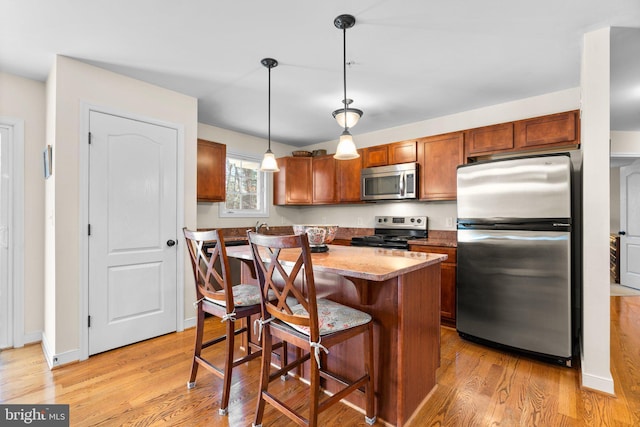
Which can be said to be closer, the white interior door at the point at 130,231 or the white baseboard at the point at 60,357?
the white baseboard at the point at 60,357

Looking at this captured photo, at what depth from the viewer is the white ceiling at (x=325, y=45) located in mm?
1932

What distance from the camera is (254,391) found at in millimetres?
2113

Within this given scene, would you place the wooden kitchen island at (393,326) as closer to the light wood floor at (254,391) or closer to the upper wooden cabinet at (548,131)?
the light wood floor at (254,391)

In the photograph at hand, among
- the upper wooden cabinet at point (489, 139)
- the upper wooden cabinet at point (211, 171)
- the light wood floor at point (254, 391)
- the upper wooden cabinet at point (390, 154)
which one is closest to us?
the light wood floor at point (254, 391)

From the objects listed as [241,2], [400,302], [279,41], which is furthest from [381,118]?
[400,302]

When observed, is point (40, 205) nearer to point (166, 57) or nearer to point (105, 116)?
point (105, 116)

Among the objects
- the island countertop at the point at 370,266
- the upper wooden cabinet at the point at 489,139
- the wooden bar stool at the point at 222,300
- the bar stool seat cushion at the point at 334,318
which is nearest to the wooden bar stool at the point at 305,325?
the bar stool seat cushion at the point at 334,318

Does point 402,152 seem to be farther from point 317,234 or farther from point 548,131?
point 317,234

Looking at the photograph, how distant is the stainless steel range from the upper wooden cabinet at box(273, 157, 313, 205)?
117 cm

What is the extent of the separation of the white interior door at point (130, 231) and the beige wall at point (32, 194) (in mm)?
722

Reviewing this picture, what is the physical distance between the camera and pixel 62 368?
2438 mm

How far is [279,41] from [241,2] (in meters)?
0.44

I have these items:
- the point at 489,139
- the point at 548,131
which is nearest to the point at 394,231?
the point at 489,139

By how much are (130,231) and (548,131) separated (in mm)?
4018
